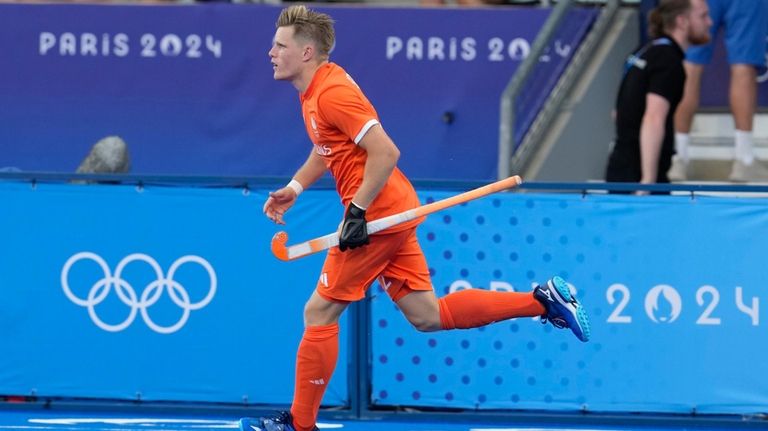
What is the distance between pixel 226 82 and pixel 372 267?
521 cm

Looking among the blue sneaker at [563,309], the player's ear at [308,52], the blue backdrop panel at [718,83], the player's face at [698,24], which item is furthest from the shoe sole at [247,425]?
the blue backdrop panel at [718,83]

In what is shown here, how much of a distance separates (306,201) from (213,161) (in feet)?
13.1

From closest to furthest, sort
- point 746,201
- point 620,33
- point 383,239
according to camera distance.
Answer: point 383,239, point 746,201, point 620,33

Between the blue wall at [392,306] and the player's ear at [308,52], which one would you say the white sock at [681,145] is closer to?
the blue wall at [392,306]

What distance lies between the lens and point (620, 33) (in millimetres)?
11336

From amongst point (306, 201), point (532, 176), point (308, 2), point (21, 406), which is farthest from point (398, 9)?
point (21, 406)

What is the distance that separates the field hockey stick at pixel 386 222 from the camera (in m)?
6.82

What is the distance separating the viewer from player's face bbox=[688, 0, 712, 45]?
9555 mm

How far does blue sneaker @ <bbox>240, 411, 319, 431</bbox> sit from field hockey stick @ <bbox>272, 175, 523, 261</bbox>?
2.50 ft

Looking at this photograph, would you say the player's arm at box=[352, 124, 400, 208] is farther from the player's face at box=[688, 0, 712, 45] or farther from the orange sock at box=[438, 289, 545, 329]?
the player's face at box=[688, 0, 712, 45]

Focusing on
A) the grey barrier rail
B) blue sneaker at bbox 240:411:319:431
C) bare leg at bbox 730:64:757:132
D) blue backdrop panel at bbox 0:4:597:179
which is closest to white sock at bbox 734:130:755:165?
bare leg at bbox 730:64:757:132

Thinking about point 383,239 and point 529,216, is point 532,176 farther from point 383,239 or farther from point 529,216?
point 383,239

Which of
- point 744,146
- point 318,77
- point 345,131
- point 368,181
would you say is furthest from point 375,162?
point 744,146

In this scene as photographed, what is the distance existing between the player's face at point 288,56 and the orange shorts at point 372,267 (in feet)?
2.75
